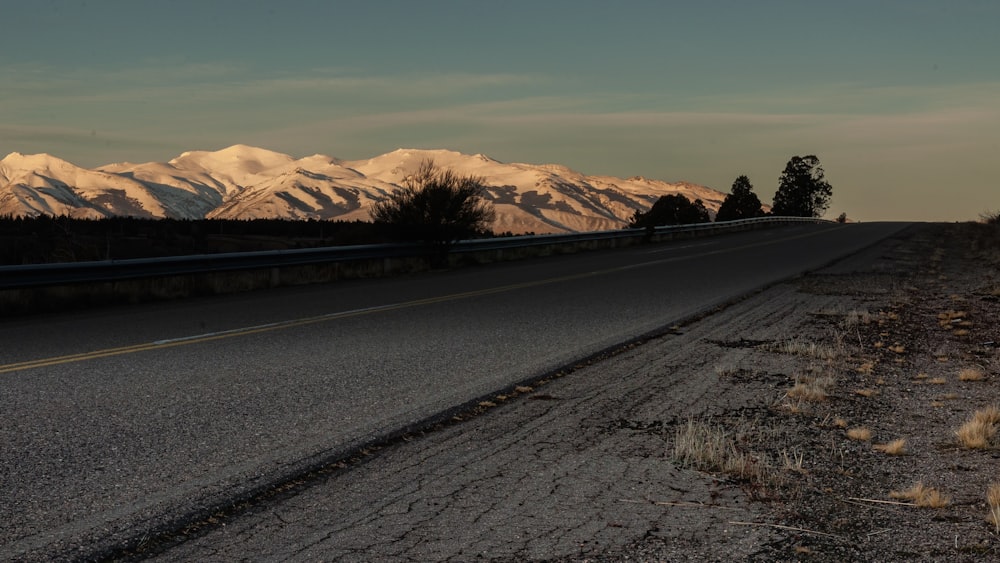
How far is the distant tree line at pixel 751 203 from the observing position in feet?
355

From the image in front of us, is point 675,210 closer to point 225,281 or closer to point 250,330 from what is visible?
point 225,281

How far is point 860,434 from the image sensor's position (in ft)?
18.4

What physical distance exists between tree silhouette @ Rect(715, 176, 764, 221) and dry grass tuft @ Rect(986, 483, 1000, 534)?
108 metres

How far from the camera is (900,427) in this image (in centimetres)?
590

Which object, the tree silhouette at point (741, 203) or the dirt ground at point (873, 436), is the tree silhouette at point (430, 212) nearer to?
the dirt ground at point (873, 436)

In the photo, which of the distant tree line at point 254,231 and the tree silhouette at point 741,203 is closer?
the distant tree line at point 254,231

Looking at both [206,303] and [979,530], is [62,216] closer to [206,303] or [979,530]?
[206,303]

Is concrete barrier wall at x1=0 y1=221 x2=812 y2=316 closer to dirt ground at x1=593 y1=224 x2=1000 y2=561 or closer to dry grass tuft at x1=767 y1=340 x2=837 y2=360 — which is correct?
dirt ground at x1=593 y1=224 x2=1000 y2=561

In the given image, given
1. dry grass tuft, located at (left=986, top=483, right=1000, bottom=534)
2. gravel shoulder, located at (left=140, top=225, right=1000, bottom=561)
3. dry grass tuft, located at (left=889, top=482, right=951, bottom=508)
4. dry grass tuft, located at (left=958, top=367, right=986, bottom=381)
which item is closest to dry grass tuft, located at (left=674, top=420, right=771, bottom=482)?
gravel shoulder, located at (left=140, top=225, right=1000, bottom=561)

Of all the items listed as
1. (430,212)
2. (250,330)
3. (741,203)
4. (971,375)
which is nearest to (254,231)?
(430,212)

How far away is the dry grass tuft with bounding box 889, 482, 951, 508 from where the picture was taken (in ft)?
13.9

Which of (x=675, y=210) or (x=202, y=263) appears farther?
(x=675, y=210)

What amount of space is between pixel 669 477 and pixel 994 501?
61.5 inches

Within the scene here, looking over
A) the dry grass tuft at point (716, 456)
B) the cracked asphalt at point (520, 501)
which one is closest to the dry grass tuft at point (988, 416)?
the cracked asphalt at point (520, 501)
